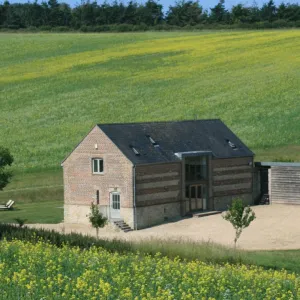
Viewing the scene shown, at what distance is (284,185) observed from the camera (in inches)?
2625

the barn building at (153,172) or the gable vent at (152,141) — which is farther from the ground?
the gable vent at (152,141)

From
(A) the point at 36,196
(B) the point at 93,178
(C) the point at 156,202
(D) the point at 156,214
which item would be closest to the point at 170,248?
(D) the point at 156,214

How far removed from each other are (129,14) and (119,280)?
154586mm

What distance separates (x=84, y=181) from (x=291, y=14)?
103 metres

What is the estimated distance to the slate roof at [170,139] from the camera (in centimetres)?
6216

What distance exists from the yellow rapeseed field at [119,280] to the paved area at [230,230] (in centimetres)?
1993

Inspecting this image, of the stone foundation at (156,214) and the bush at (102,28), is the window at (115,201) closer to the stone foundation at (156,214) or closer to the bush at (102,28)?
the stone foundation at (156,214)

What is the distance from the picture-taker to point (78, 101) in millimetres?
98312

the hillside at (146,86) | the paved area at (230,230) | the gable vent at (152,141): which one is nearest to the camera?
the paved area at (230,230)

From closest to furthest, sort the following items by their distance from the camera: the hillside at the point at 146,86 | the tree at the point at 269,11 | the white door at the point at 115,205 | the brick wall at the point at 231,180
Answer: the white door at the point at 115,205 < the brick wall at the point at 231,180 < the hillside at the point at 146,86 < the tree at the point at 269,11

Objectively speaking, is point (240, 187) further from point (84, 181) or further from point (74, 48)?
point (74, 48)

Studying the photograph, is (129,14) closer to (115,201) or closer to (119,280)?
(115,201)

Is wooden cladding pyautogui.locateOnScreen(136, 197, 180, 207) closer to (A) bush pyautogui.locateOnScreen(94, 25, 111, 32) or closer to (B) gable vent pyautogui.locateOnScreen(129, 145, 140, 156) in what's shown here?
(B) gable vent pyautogui.locateOnScreen(129, 145, 140, 156)

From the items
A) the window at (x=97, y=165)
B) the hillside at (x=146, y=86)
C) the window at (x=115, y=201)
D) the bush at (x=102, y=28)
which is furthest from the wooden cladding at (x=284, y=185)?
the bush at (x=102, y=28)
